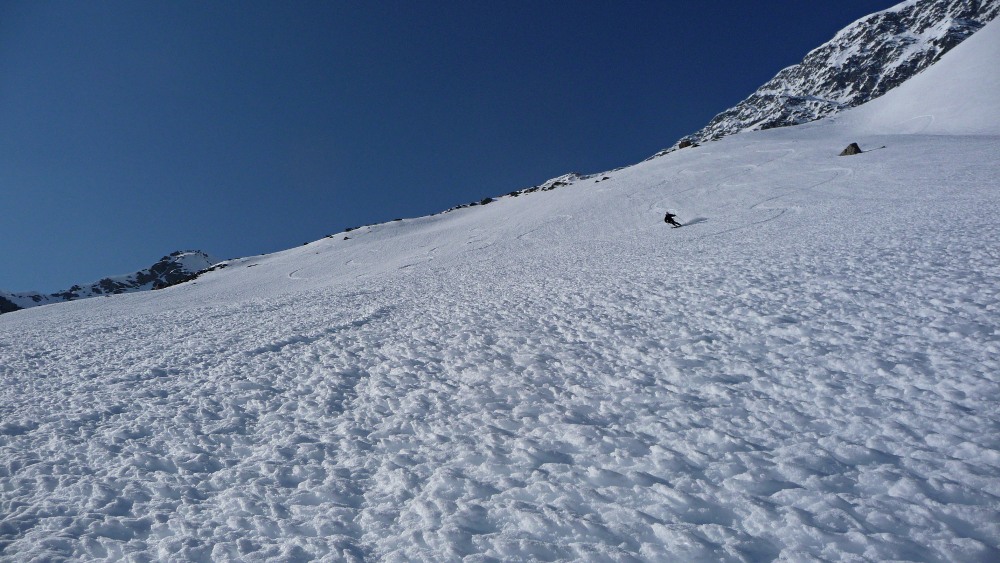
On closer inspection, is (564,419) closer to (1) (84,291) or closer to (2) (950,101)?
(2) (950,101)

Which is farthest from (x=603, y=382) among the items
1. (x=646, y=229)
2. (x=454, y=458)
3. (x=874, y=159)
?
(x=874, y=159)

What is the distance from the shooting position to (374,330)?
12.2m

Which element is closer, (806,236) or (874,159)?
(806,236)

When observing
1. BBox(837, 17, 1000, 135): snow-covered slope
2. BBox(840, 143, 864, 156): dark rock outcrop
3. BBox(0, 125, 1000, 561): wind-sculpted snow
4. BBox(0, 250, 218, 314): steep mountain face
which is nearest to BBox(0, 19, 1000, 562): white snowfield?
BBox(0, 125, 1000, 561): wind-sculpted snow

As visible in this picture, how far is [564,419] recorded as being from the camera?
6.62 metres

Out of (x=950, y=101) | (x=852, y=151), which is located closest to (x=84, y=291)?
(x=852, y=151)

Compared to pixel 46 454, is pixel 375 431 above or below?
below

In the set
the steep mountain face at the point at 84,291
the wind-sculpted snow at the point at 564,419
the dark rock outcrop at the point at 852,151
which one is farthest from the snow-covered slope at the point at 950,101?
the steep mountain face at the point at 84,291

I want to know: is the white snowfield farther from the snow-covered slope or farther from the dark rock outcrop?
the snow-covered slope

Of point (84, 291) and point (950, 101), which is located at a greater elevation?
point (950, 101)

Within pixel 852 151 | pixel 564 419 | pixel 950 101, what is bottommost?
pixel 564 419

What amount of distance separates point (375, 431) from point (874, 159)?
32.6 m

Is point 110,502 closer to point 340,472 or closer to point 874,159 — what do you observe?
point 340,472

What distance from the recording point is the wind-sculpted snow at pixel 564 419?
4512 millimetres
